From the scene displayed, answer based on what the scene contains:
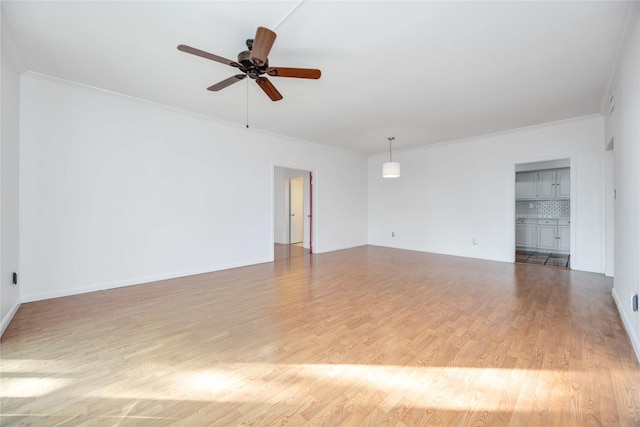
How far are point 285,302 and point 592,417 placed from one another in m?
2.59

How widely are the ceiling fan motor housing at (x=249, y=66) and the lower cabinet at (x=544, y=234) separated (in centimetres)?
771

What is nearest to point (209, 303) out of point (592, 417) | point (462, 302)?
point (462, 302)

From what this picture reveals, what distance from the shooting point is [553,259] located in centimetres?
596

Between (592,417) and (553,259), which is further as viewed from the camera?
(553,259)

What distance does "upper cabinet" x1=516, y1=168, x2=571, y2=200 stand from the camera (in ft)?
21.4

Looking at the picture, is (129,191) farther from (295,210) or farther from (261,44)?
(295,210)

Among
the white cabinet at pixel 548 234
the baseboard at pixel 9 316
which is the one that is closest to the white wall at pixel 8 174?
the baseboard at pixel 9 316

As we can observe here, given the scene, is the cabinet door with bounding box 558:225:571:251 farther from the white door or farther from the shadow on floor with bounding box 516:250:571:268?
the white door

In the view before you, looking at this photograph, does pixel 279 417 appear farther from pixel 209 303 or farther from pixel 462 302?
pixel 462 302

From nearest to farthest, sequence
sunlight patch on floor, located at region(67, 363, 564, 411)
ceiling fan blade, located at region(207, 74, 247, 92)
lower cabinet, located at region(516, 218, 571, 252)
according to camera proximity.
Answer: sunlight patch on floor, located at region(67, 363, 564, 411), ceiling fan blade, located at region(207, 74, 247, 92), lower cabinet, located at region(516, 218, 571, 252)

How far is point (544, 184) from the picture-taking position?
6.82m

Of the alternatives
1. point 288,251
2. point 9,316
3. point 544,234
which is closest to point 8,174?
point 9,316

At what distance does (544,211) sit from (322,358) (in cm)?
760

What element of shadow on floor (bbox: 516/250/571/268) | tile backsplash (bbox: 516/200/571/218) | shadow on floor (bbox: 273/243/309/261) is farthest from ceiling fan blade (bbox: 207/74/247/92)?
tile backsplash (bbox: 516/200/571/218)
